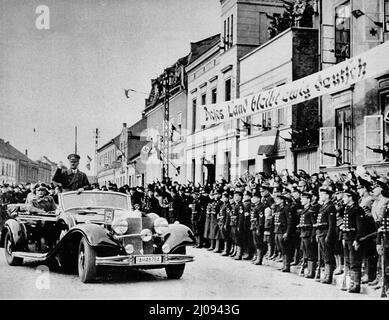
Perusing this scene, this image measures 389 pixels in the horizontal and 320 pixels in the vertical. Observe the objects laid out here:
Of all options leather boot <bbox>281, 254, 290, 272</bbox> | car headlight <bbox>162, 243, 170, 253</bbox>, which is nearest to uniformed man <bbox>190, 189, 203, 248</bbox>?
leather boot <bbox>281, 254, 290, 272</bbox>

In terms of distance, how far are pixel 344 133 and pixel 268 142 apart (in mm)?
3563

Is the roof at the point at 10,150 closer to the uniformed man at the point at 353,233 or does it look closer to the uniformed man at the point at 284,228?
the uniformed man at the point at 284,228

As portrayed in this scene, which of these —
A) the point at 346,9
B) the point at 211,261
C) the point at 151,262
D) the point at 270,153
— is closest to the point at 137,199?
the point at 270,153

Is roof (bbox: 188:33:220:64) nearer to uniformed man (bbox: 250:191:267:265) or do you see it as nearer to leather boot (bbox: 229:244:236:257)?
leather boot (bbox: 229:244:236:257)

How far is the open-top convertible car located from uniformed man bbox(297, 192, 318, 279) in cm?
178

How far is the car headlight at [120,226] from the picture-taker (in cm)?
809

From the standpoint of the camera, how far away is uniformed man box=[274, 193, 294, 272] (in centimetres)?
972

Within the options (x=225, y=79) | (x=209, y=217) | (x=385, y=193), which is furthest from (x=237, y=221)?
(x=225, y=79)

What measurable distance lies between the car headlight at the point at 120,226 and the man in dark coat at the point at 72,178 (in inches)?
69.4

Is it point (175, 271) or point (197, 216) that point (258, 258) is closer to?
point (175, 271)

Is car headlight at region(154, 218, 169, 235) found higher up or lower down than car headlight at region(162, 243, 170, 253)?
higher up

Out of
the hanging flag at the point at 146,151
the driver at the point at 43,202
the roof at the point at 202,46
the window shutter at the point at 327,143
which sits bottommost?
the driver at the point at 43,202

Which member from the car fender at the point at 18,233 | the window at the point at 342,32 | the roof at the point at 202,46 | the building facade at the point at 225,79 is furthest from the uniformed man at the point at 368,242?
the roof at the point at 202,46
